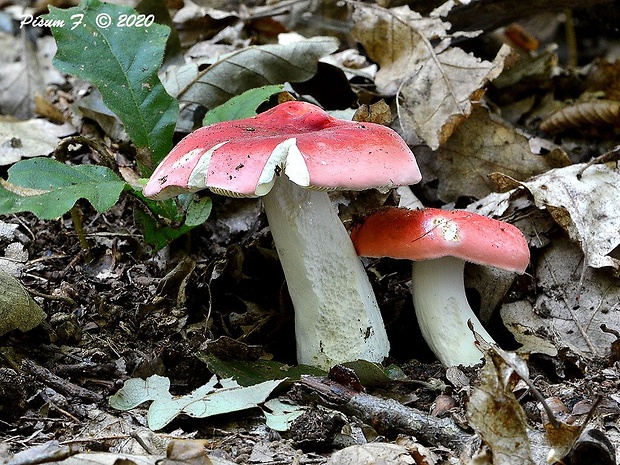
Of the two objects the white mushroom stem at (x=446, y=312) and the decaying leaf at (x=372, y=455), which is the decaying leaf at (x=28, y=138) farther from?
the decaying leaf at (x=372, y=455)

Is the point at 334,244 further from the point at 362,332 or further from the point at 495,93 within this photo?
the point at 495,93

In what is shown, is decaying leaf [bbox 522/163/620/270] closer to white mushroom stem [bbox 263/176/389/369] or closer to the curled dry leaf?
white mushroom stem [bbox 263/176/389/369]

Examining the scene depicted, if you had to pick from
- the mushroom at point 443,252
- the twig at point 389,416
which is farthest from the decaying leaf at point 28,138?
the twig at point 389,416

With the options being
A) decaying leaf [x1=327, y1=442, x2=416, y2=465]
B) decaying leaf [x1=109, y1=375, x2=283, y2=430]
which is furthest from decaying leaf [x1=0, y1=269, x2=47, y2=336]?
decaying leaf [x1=327, y1=442, x2=416, y2=465]

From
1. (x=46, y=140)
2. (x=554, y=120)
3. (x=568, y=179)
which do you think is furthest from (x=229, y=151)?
(x=554, y=120)

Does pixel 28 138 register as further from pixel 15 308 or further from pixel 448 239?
pixel 448 239
